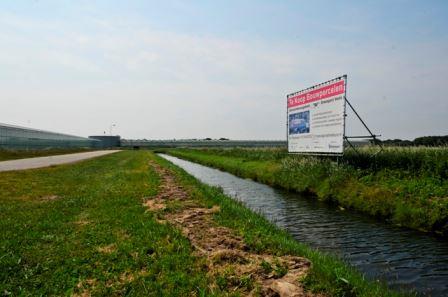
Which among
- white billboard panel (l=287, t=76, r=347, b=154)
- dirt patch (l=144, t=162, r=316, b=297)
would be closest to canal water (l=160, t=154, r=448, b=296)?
dirt patch (l=144, t=162, r=316, b=297)

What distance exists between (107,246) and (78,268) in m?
1.52

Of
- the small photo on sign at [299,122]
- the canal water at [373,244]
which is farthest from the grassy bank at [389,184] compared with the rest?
the small photo on sign at [299,122]

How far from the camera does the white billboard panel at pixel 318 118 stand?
2311 cm

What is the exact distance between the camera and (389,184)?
653 inches

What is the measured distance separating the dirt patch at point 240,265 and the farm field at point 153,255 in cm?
2

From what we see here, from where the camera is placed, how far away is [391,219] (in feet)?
47.1

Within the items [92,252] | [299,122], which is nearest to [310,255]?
[92,252]

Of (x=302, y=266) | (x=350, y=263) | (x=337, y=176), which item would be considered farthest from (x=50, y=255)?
(x=337, y=176)

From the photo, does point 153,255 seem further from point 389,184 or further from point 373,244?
point 389,184

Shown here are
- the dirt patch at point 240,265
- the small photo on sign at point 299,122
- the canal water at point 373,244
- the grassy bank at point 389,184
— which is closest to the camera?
the dirt patch at point 240,265

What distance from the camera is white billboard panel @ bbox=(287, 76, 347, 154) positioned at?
75.8 ft

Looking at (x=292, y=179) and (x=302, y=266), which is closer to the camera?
(x=302, y=266)

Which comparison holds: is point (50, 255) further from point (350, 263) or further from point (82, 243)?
point (350, 263)

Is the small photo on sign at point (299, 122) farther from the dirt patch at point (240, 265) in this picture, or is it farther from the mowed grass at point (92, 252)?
→ the dirt patch at point (240, 265)
